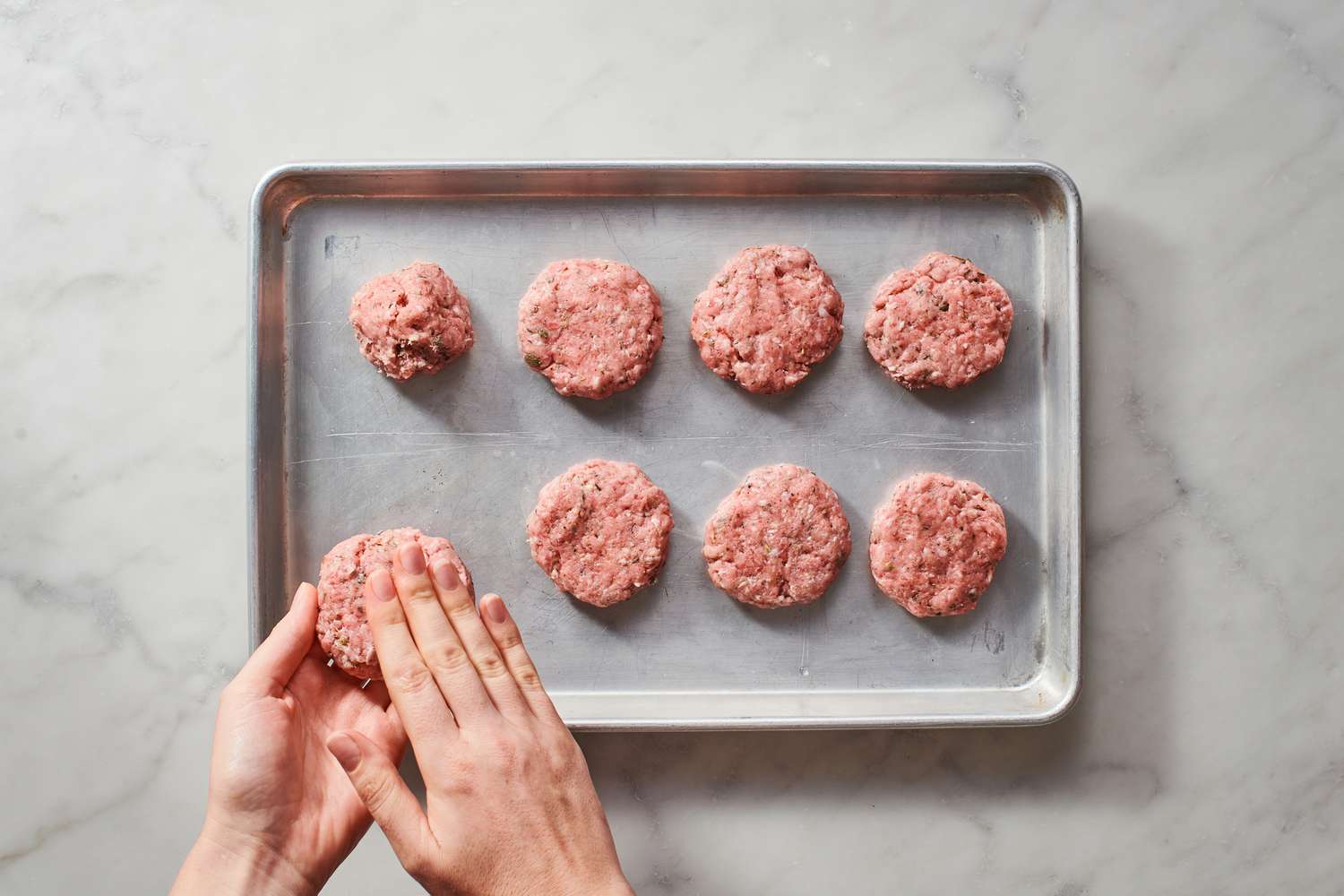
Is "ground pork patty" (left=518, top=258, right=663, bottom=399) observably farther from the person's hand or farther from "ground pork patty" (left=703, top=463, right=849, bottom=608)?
the person's hand

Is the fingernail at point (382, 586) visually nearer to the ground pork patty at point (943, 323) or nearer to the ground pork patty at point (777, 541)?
the ground pork patty at point (777, 541)

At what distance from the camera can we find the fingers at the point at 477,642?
5.75ft

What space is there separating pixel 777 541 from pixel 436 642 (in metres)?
0.78

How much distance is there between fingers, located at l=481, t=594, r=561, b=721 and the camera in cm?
178

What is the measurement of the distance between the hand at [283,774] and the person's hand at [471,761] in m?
0.11

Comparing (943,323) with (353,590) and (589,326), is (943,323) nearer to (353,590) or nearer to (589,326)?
(589,326)

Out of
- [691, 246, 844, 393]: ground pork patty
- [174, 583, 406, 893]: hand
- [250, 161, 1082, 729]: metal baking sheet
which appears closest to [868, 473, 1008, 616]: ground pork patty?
[250, 161, 1082, 729]: metal baking sheet

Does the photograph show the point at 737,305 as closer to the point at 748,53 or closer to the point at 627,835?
the point at 748,53

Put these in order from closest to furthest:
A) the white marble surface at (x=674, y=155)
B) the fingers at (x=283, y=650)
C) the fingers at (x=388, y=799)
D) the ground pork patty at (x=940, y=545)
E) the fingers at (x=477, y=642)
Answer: the fingers at (x=388, y=799) < the fingers at (x=477, y=642) < the fingers at (x=283, y=650) < the ground pork patty at (x=940, y=545) < the white marble surface at (x=674, y=155)

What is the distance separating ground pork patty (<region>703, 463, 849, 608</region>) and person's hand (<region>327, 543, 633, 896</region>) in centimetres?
53

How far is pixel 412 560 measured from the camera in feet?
5.80

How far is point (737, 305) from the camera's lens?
6.84ft

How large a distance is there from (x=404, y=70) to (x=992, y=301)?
148 cm

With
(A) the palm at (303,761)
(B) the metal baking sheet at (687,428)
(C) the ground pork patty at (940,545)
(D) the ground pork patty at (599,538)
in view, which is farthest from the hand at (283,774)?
(C) the ground pork patty at (940,545)
